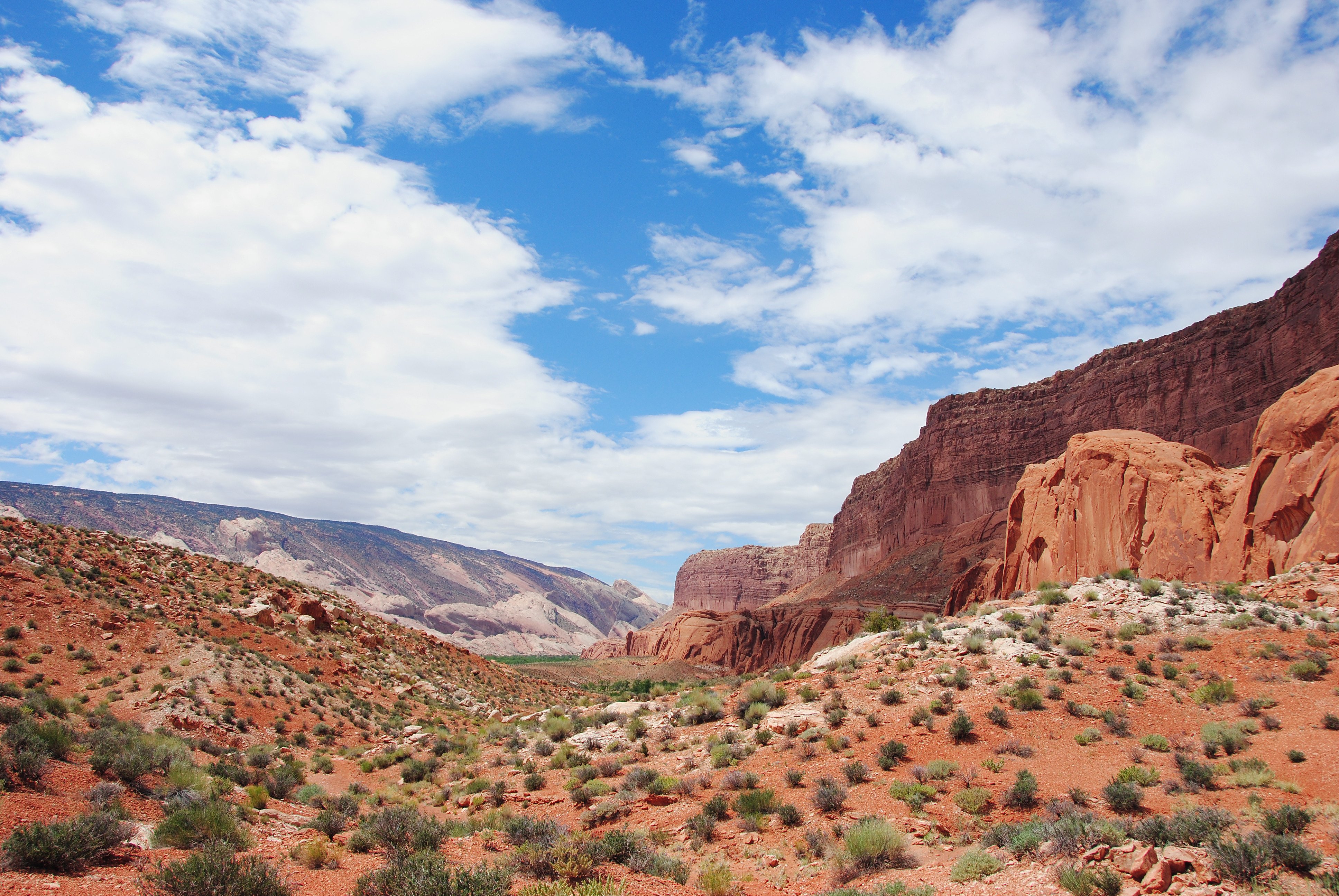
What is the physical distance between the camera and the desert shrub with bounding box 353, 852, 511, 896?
656 centimetres

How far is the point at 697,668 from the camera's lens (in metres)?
79.8

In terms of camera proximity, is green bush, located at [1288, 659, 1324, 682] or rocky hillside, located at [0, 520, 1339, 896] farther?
green bush, located at [1288, 659, 1324, 682]

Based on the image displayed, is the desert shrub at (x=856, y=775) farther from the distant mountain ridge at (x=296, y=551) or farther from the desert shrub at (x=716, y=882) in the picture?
the distant mountain ridge at (x=296, y=551)

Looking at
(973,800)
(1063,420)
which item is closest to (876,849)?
(973,800)

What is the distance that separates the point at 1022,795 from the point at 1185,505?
2236 cm

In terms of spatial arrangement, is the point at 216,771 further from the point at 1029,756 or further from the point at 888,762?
the point at 1029,756

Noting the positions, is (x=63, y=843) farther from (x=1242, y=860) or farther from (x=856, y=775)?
(x=1242, y=860)

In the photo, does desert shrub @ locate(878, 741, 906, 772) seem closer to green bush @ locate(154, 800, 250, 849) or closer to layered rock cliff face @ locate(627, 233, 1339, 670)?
green bush @ locate(154, 800, 250, 849)

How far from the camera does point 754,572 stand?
180125 mm

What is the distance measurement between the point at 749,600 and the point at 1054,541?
14881 cm

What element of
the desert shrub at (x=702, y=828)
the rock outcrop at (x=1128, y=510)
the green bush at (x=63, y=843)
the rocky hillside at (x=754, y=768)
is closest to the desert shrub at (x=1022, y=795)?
the rocky hillside at (x=754, y=768)

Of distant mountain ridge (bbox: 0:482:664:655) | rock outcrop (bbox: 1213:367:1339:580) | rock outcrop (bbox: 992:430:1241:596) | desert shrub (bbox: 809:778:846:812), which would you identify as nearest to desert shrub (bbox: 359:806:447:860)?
desert shrub (bbox: 809:778:846:812)

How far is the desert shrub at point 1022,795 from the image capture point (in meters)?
10.5

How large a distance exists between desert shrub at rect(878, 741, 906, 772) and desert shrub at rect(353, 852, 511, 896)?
798cm
